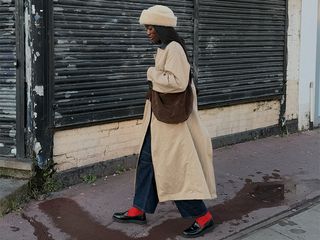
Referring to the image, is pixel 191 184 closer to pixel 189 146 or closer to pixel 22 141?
pixel 189 146

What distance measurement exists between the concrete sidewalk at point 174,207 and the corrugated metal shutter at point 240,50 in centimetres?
97

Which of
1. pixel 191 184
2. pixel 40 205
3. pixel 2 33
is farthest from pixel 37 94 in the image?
pixel 191 184

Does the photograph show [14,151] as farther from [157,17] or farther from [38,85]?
[157,17]

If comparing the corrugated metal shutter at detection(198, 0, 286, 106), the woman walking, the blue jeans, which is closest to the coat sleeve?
the woman walking

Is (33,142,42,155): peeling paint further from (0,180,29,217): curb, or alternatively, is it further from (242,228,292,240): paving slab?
(242,228,292,240): paving slab

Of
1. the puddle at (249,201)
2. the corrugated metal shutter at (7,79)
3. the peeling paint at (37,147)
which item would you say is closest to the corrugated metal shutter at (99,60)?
the peeling paint at (37,147)

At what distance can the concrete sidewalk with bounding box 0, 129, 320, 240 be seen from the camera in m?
4.27

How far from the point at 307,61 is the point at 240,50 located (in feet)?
5.44

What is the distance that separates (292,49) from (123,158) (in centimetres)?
363

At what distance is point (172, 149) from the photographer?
4.01 metres

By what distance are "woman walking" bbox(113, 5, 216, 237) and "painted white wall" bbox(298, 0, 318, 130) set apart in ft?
14.9

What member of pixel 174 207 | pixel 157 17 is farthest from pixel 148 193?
pixel 157 17

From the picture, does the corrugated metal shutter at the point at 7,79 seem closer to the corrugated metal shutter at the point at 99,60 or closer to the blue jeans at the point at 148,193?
the corrugated metal shutter at the point at 99,60

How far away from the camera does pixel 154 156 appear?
4.05 m
